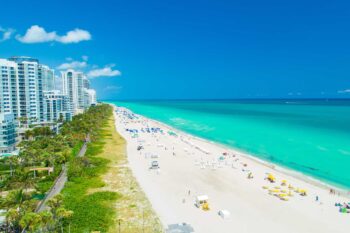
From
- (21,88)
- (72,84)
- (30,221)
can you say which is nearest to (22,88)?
(21,88)

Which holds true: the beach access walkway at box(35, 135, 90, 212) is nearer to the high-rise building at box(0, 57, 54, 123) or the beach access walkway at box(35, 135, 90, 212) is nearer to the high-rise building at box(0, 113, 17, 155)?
the high-rise building at box(0, 113, 17, 155)

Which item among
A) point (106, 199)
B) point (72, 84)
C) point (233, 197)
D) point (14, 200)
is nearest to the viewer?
point (14, 200)

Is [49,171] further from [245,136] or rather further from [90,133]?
[245,136]

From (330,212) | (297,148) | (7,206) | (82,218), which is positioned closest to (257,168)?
(330,212)

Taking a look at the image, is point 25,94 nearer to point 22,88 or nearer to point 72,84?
point 22,88

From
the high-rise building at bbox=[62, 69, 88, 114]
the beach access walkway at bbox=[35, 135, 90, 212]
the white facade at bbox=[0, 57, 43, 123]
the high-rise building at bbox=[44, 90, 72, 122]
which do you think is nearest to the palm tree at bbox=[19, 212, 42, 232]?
the beach access walkway at bbox=[35, 135, 90, 212]

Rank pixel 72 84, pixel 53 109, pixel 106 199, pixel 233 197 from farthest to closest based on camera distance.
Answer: pixel 72 84, pixel 53 109, pixel 233 197, pixel 106 199
